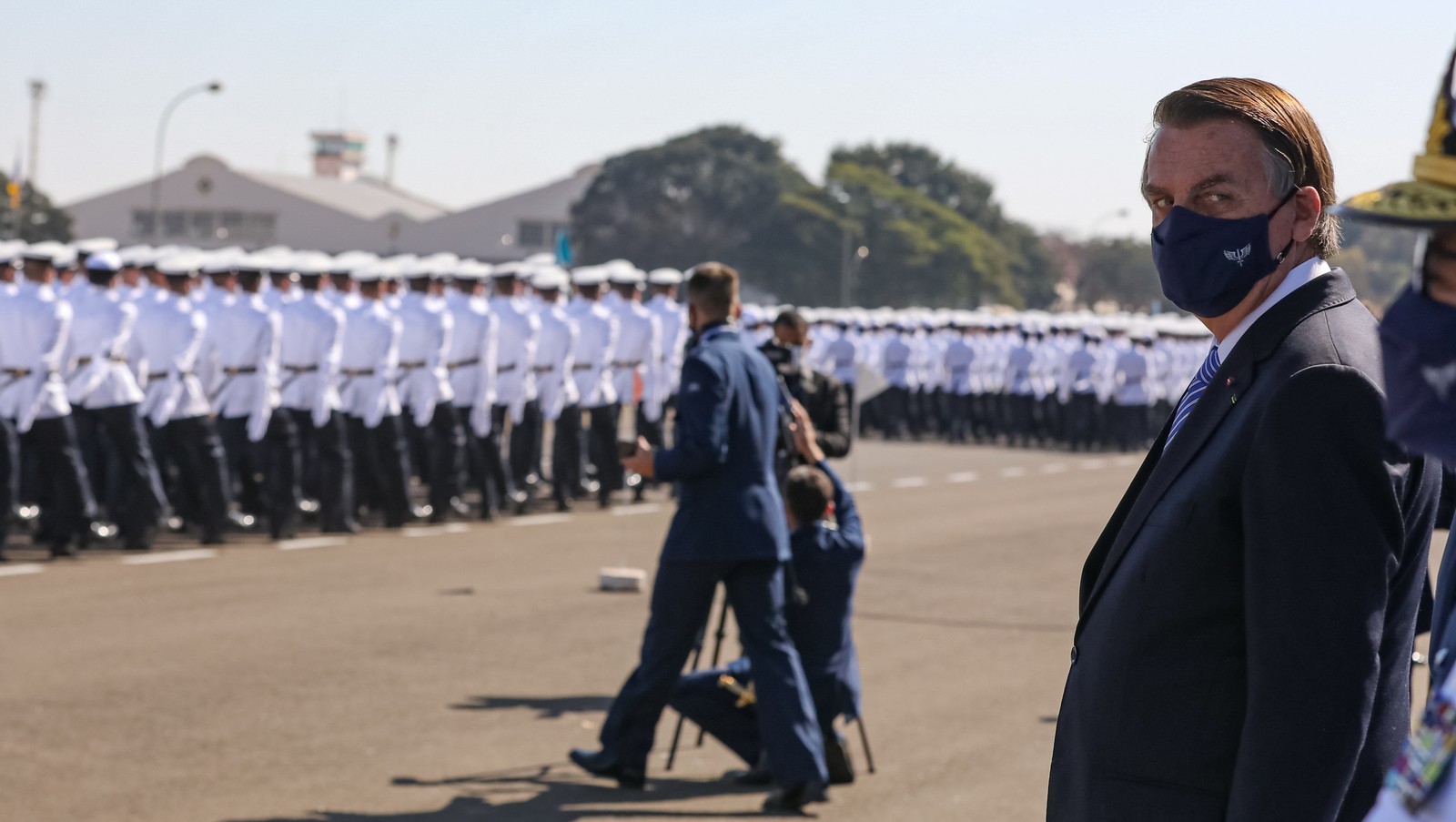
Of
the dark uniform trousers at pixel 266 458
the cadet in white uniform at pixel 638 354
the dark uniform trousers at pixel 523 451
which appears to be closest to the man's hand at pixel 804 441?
the dark uniform trousers at pixel 266 458

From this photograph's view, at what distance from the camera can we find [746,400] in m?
7.80

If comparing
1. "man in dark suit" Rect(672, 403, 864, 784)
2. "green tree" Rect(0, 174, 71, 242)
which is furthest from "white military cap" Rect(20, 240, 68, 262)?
"green tree" Rect(0, 174, 71, 242)

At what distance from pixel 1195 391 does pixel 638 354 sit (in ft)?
59.6

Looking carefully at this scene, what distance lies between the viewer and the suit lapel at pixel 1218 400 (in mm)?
3064

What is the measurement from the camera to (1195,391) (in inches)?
130

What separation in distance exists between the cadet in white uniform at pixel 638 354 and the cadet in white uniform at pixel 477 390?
2248 millimetres

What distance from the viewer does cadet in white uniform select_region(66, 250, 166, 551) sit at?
15.1m

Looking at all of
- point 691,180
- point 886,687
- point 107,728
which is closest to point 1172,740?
point 107,728

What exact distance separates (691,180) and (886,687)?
7107cm

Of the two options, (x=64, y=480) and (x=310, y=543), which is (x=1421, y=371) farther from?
(x=310, y=543)

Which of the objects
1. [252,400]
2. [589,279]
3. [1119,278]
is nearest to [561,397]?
[589,279]

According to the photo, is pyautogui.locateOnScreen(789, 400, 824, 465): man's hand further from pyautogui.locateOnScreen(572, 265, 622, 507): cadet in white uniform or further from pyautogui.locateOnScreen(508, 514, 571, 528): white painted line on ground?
pyautogui.locateOnScreen(572, 265, 622, 507): cadet in white uniform

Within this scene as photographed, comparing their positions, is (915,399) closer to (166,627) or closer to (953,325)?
(953,325)

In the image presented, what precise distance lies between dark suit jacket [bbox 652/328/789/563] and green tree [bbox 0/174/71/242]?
61.6 metres
